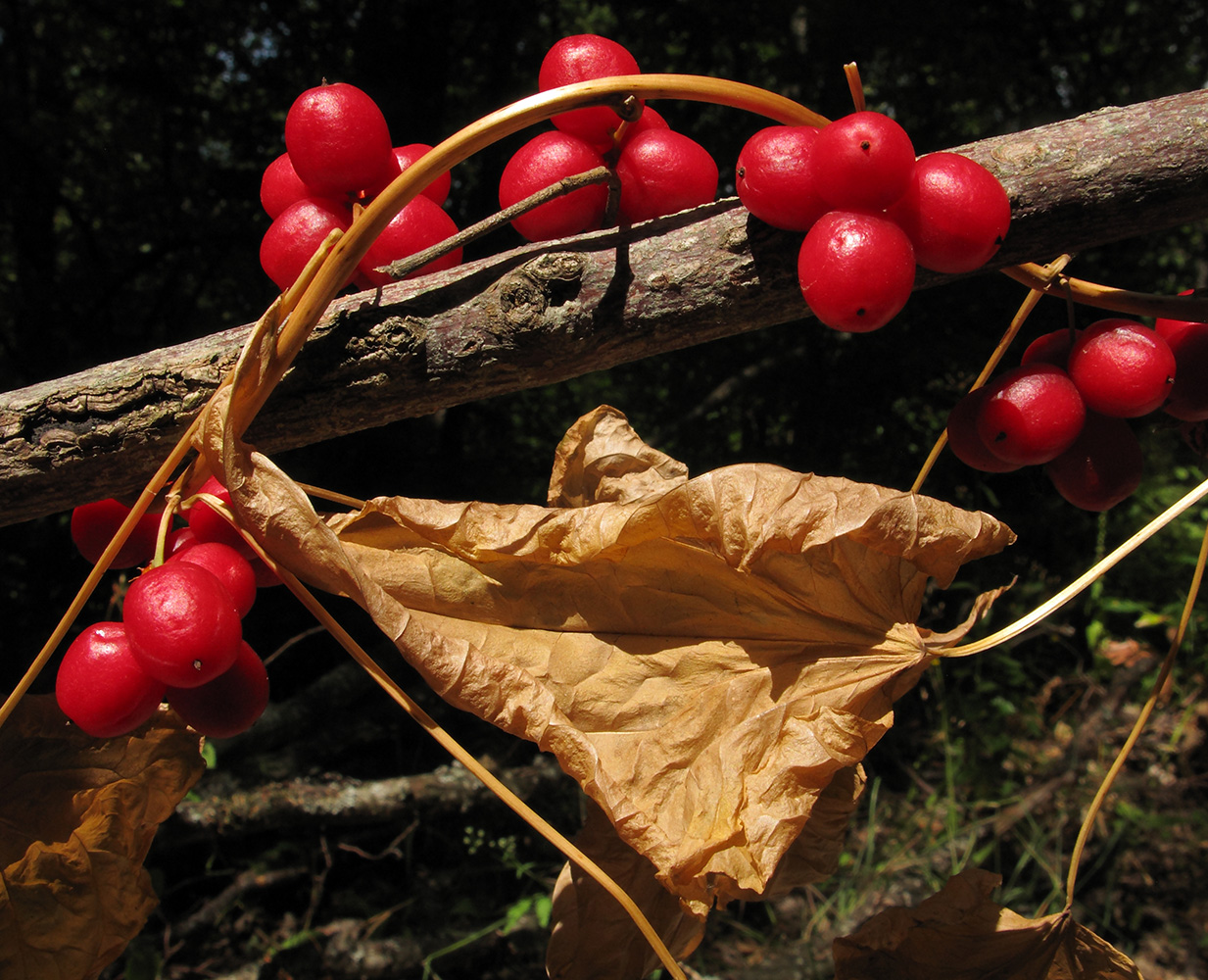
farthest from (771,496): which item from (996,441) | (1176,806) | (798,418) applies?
(1176,806)

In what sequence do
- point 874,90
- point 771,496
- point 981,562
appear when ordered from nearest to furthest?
point 771,496
point 981,562
point 874,90

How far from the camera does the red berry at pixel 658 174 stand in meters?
0.71

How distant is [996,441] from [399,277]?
0.50 metres

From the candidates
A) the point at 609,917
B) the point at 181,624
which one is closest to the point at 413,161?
the point at 181,624

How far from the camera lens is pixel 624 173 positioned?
2.35 feet

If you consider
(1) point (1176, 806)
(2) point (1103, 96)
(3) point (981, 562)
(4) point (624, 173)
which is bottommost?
(1) point (1176, 806)

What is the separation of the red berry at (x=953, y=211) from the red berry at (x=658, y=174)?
0.18 meters

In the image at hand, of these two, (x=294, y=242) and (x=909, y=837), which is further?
(x=909, y=837)

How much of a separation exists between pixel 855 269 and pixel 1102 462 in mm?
317

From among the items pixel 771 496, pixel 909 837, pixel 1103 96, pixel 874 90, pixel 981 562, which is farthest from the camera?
pixel 1103 96

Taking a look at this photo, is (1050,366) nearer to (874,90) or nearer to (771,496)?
(771,496)

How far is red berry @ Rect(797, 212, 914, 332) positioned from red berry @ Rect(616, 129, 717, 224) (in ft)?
0.53

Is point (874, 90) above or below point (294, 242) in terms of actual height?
below

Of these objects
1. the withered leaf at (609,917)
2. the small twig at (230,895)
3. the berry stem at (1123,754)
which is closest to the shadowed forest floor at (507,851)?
the small twig at (230,895)
